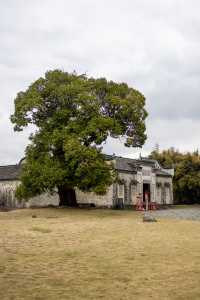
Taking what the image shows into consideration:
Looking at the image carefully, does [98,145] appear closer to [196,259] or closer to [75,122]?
[75,122]

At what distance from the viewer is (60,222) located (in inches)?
910

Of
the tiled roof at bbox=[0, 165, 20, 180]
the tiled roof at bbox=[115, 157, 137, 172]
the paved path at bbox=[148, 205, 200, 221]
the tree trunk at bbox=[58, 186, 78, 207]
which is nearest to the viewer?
the paved path at bbox=[148, 205, 200, 221]

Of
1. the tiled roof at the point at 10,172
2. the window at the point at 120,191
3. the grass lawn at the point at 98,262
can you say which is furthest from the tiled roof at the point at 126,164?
the grass lawn at the point at 98,262

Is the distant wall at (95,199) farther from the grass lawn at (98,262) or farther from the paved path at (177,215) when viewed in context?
the grass lawn at (98,262)

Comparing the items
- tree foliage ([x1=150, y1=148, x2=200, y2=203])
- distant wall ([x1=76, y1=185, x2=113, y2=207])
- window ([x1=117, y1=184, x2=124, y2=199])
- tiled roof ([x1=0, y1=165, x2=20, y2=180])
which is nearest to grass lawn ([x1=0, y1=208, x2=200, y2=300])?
tiled roof ([x1=0, y1=165, x2=20, y2=180])

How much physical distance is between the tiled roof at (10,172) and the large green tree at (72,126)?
7.51 m

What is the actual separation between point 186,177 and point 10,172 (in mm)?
19028

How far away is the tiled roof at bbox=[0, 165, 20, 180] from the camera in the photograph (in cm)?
3906

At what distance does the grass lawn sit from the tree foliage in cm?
3076

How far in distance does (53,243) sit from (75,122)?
14.9 metres

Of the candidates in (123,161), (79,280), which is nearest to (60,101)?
(123,161)

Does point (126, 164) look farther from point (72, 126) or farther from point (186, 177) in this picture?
point (72, 126)

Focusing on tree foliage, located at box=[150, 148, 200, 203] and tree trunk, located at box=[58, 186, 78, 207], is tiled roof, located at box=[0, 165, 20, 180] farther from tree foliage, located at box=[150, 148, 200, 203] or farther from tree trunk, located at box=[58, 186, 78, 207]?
tree foliage, located at box=[150, 148, 200, 203]

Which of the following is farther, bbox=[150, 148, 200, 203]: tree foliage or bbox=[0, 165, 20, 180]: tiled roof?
bbox=[150, 148, 200, 203]: tree foliage
